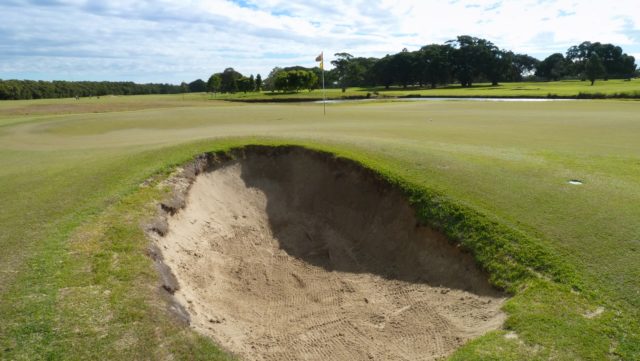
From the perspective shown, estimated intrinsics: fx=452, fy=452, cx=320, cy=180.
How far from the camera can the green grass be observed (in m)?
5.93

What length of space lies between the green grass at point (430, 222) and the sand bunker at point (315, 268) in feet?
1.86

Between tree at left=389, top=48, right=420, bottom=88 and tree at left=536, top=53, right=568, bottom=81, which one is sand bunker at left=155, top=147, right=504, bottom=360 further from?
tree at left=536, top=53, right=568, bottom=81

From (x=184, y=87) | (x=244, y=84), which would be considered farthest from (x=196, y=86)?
(x=244, y=84)

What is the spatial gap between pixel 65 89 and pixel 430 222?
5304 inches

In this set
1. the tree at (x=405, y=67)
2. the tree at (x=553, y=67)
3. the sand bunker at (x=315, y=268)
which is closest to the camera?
the sand bunker at (x=315, y=268)

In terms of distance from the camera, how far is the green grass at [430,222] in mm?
5934

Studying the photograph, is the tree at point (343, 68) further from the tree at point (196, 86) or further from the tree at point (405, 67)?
the tree at point (196, 86)

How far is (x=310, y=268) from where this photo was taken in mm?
10289

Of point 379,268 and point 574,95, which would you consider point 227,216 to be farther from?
point 574,95

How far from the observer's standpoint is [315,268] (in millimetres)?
10281

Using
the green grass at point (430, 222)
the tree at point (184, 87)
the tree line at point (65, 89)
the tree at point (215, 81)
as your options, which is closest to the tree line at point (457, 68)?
the tree at point (215, 81)

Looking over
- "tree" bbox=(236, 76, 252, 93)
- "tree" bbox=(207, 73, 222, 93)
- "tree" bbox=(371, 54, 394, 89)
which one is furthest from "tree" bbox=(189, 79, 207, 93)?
"tree" bbox=(371, 54, 394, 89)

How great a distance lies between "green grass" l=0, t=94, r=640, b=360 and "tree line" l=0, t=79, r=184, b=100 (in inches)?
3950

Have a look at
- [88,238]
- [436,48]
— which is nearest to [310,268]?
[88,238]
